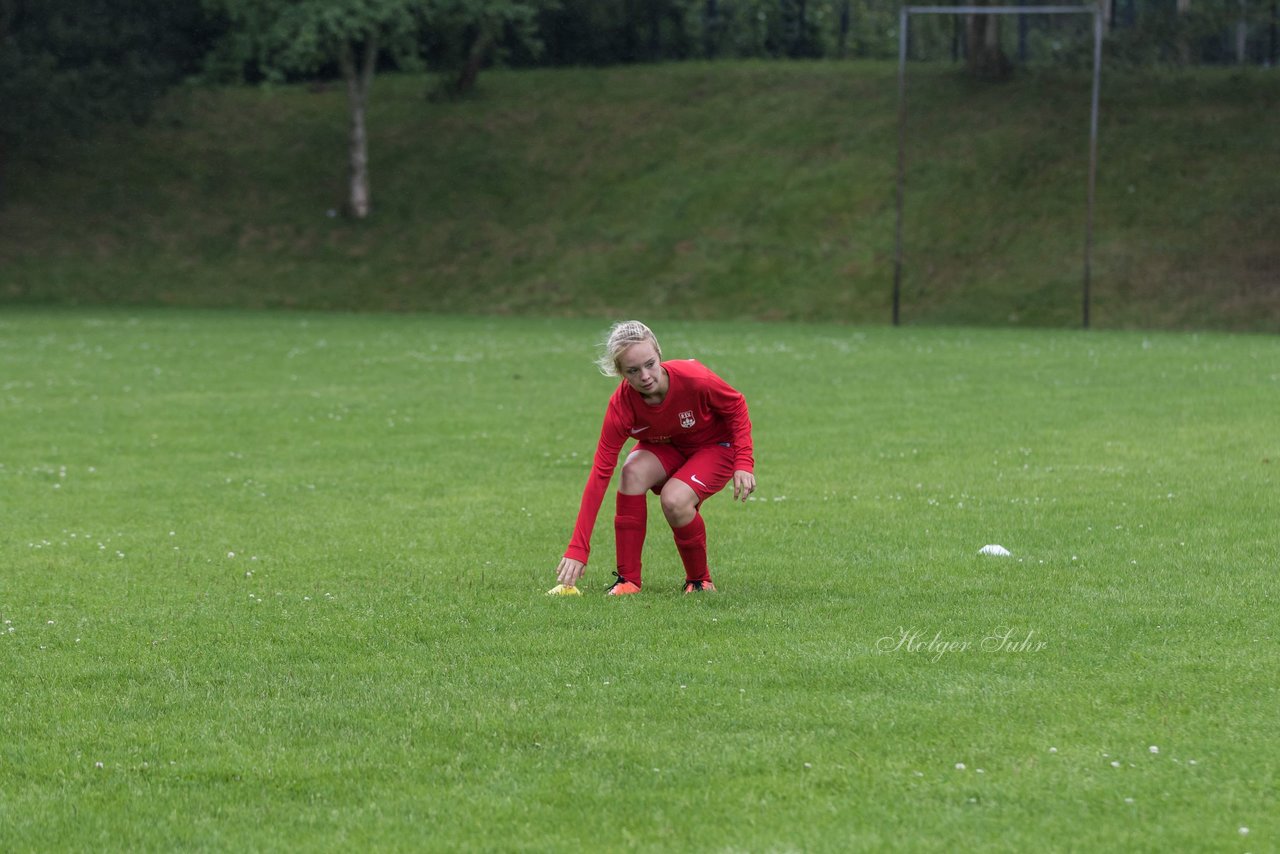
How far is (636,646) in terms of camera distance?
7867 millimetres

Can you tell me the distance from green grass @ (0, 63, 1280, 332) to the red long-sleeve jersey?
32120mm

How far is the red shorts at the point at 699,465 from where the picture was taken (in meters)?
9.17

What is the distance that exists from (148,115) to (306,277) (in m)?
10.4

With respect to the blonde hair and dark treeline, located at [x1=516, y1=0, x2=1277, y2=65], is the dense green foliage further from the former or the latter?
the blonde hair

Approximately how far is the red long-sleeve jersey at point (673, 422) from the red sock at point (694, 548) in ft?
1.51

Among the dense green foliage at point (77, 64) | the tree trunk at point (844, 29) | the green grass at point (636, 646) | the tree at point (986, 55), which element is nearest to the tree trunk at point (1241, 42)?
the tree at point (986, 55)

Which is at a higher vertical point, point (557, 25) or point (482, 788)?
point (557, 25)

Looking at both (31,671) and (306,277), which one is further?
(306,277)

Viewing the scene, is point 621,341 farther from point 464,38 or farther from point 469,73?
point 469,73

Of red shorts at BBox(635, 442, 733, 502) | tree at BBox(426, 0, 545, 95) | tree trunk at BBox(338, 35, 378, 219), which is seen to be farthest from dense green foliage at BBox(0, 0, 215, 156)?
red shorts at BBox(635, 442, 733, 502)

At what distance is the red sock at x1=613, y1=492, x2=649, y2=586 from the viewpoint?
921 cm

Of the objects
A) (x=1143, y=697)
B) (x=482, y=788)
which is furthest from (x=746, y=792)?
(x=1143, y=697)

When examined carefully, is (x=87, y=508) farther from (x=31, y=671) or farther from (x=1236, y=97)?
(x=1236, y=97)

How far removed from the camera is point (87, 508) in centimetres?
1295
